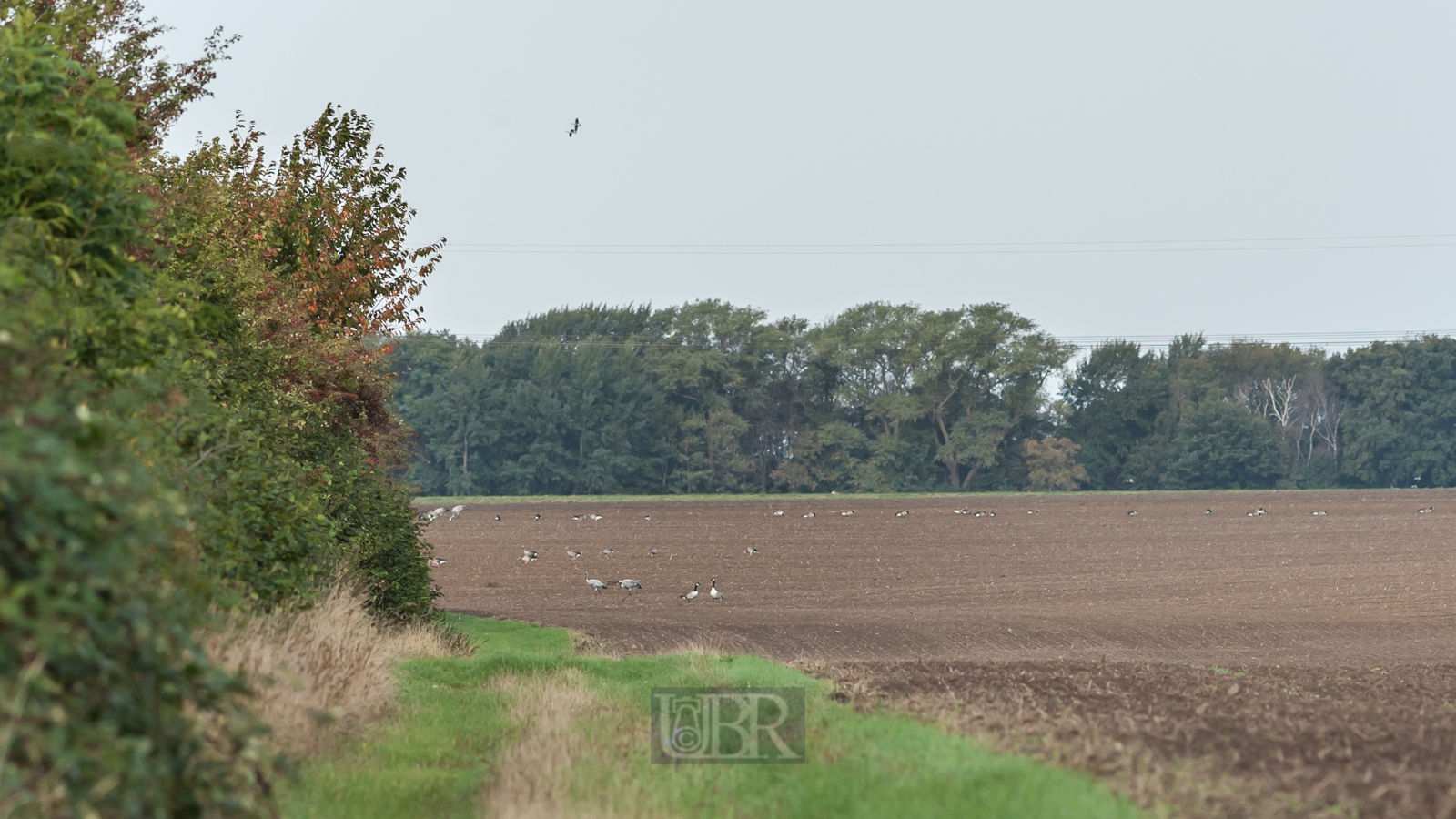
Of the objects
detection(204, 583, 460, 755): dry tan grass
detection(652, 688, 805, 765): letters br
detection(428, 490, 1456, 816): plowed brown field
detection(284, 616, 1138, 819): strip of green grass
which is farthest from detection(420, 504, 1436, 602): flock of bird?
detection(284, 616, 1138, 819): strip of green grass

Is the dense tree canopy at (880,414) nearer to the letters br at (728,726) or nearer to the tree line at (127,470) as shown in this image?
the tree line at (127,470)

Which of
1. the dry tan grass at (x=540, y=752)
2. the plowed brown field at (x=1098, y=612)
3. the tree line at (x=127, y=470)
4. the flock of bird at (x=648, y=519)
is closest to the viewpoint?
the tree line at (x=127, y=470)

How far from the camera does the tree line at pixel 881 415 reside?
90312 mm

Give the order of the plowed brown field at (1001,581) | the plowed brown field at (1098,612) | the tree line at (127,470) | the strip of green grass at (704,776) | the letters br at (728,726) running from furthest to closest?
the plowed brown field at (1001,581)
the letters br at (728,726)
the plowed brown field at (1098,612)
the strip of green grass at (704,776)
the tree line at (127,470)

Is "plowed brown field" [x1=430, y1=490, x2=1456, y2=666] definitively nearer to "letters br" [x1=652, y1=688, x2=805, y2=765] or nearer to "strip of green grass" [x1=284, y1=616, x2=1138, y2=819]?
"letters br" [x1=652, y1=688, x2=805, y2=765]

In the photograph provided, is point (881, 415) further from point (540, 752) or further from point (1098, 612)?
point (540, 752)

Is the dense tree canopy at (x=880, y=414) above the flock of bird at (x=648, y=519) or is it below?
above

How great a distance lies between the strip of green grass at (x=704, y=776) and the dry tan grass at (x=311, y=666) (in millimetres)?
255

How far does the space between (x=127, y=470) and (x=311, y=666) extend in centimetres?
481

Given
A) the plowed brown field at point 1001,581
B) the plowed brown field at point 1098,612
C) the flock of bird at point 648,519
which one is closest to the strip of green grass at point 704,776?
the plowed brown field at point 1098,612

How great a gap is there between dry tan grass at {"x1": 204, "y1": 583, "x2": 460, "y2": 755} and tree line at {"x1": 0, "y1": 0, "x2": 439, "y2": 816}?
29 cm

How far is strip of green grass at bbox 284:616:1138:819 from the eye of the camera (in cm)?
667

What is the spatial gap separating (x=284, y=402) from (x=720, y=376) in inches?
3090

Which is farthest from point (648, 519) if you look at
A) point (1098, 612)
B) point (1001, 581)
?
point (1098, 612)
